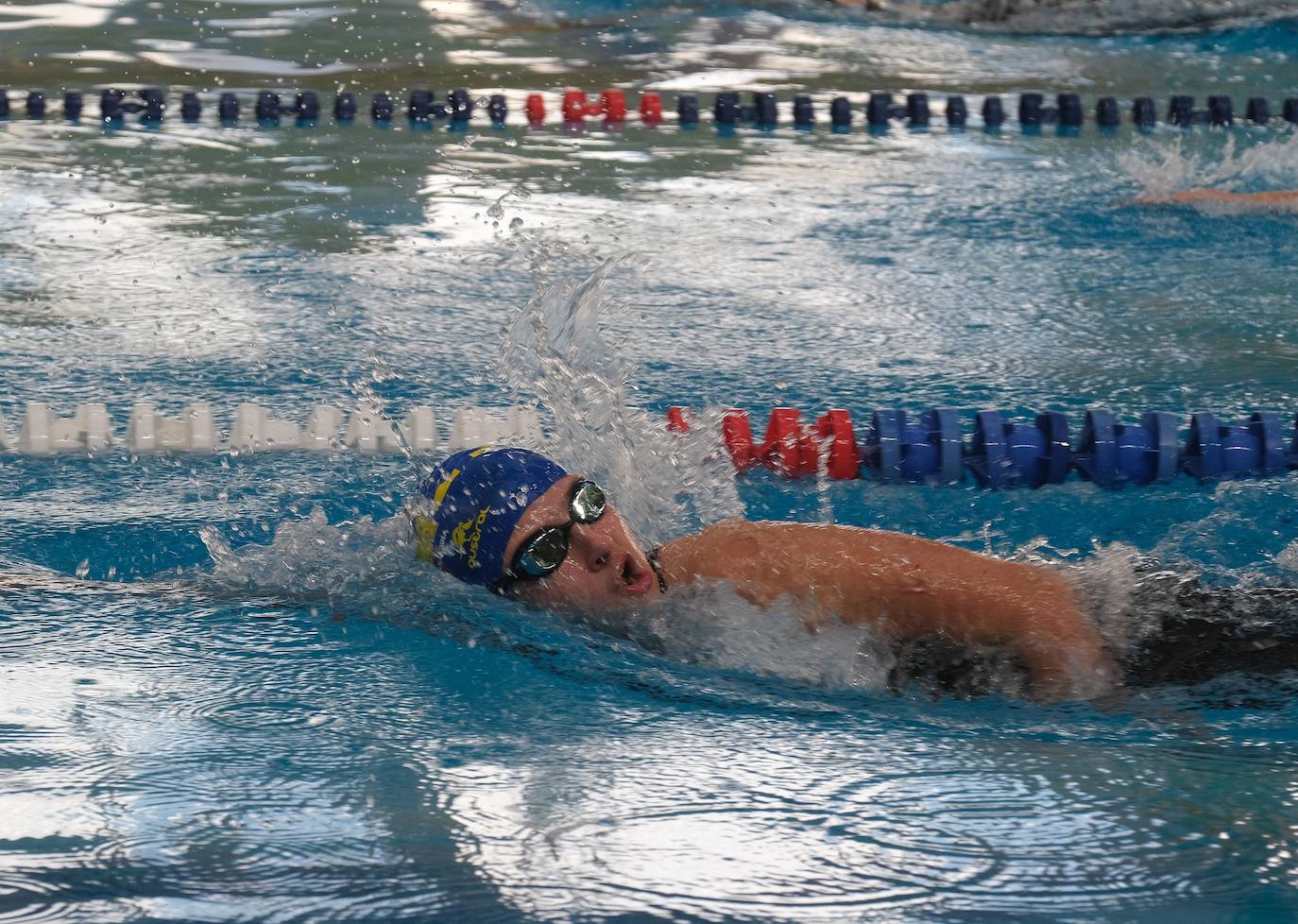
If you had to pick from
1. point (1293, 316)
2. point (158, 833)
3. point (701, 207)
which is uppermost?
point (701, 207)

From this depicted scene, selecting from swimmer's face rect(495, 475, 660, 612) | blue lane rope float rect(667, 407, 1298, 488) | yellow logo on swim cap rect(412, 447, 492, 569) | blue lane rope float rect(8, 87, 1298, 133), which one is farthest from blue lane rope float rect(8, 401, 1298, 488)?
blue lane rope float rect(8, 87, 1298, 133)

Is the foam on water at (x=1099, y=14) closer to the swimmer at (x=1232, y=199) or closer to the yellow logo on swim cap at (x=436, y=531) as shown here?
the swimmer at (x=1232, y=199)

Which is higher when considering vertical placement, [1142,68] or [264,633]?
[1142,68]

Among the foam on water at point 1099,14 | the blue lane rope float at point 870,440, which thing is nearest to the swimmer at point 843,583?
the blue lane rope float at point 870,440

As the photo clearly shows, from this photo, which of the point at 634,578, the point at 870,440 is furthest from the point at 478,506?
the point at 870,440

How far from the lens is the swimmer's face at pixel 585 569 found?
249cm

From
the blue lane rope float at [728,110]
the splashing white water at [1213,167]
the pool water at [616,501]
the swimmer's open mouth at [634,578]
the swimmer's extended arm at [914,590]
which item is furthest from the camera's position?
the blue lane rope float at [728,110]

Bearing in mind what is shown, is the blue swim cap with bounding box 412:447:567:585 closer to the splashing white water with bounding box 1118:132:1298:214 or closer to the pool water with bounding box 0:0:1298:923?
the pool water with bounding box 0:0:1298:923

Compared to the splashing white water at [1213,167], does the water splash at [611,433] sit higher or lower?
lower

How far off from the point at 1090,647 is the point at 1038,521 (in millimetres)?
1061

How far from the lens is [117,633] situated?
8.91 feet

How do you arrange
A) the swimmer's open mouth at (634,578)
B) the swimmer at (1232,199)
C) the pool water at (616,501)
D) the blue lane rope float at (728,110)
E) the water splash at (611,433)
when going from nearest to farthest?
the pool water at (616,501) < the swimmer's open mouth at (634,578) < the water splash at (611,433) < the swimmer at (1232,199) < the blue lane rope float at (728,110)

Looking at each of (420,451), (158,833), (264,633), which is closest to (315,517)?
(264,633)

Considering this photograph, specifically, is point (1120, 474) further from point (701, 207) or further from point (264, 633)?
point (701, 207)
